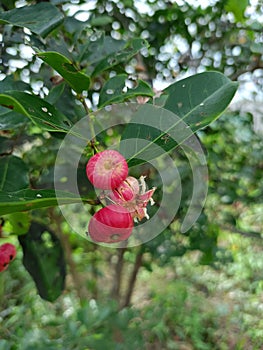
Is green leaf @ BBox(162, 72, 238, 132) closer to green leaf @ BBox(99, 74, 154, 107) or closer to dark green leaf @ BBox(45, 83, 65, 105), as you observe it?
green leaf @ BBox(99, 74, 154, 107)

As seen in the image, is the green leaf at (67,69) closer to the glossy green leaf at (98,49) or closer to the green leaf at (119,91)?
the green leaf at (119,91)

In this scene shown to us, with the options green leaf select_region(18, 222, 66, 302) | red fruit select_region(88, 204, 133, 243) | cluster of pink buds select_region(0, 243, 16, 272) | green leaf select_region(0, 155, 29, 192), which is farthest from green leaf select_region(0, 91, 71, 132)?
green leaf select_region(18, 222, 66, 302)

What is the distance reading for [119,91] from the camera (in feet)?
2.14

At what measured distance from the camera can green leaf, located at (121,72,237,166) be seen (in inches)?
21.6

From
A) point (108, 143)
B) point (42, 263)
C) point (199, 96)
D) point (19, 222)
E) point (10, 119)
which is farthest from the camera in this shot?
point (108, 143)

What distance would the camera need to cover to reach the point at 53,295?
3.39 ft

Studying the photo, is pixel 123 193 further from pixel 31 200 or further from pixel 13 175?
pixel 13 175

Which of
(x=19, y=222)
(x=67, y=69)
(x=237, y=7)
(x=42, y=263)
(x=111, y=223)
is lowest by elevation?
(x=42, y=263)

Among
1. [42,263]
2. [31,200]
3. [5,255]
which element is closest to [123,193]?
[31,200]

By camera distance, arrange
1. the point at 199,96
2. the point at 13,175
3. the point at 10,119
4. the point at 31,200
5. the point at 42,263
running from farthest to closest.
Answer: the point at 42,263 → the point at 13,175 → the point at 10,119 → the point at 199,96 → the point at 31,200

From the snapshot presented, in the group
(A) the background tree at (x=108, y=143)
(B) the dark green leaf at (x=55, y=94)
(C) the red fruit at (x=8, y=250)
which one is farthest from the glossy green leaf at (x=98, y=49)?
(C) the red fruit at (x=8, y=250)

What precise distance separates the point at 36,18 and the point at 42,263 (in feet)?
1.83

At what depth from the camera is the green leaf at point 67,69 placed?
1.78 ft

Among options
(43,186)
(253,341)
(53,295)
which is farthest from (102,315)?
(253,341)
